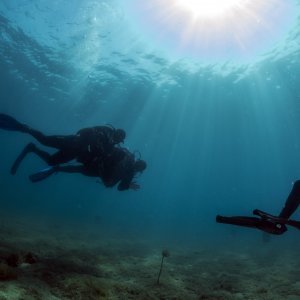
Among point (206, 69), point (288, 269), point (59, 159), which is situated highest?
point (206, 69)

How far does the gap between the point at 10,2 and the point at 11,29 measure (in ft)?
12.0

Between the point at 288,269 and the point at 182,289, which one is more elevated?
the point at 288,269

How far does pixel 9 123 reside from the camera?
28.8 ft

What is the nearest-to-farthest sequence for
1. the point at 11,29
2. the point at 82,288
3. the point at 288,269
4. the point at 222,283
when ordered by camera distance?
the point at 82,288 → the point at 222,283 → the point at 288,269 → the point at 11,29

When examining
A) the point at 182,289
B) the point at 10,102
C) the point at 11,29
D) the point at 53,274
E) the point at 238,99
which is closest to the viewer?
the point at 53,274

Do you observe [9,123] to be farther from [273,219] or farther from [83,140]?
[273,219]

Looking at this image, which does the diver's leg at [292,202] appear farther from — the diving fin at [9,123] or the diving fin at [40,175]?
the diving fin at [9,123]

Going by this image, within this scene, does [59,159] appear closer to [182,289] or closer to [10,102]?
[182,289]

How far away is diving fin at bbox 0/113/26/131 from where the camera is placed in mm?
8643

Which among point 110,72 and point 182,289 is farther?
point 110,72

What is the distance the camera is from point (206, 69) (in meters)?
29.7

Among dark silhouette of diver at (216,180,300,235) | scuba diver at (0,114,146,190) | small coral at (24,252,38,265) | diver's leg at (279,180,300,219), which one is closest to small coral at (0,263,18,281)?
small coral at (24,252,38,265)

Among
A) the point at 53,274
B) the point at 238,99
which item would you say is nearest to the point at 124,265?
the point at 53,274

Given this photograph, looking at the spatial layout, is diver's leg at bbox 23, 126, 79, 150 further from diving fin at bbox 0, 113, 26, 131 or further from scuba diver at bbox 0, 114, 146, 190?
diving fin at bbox 0, 113, 26, 131
